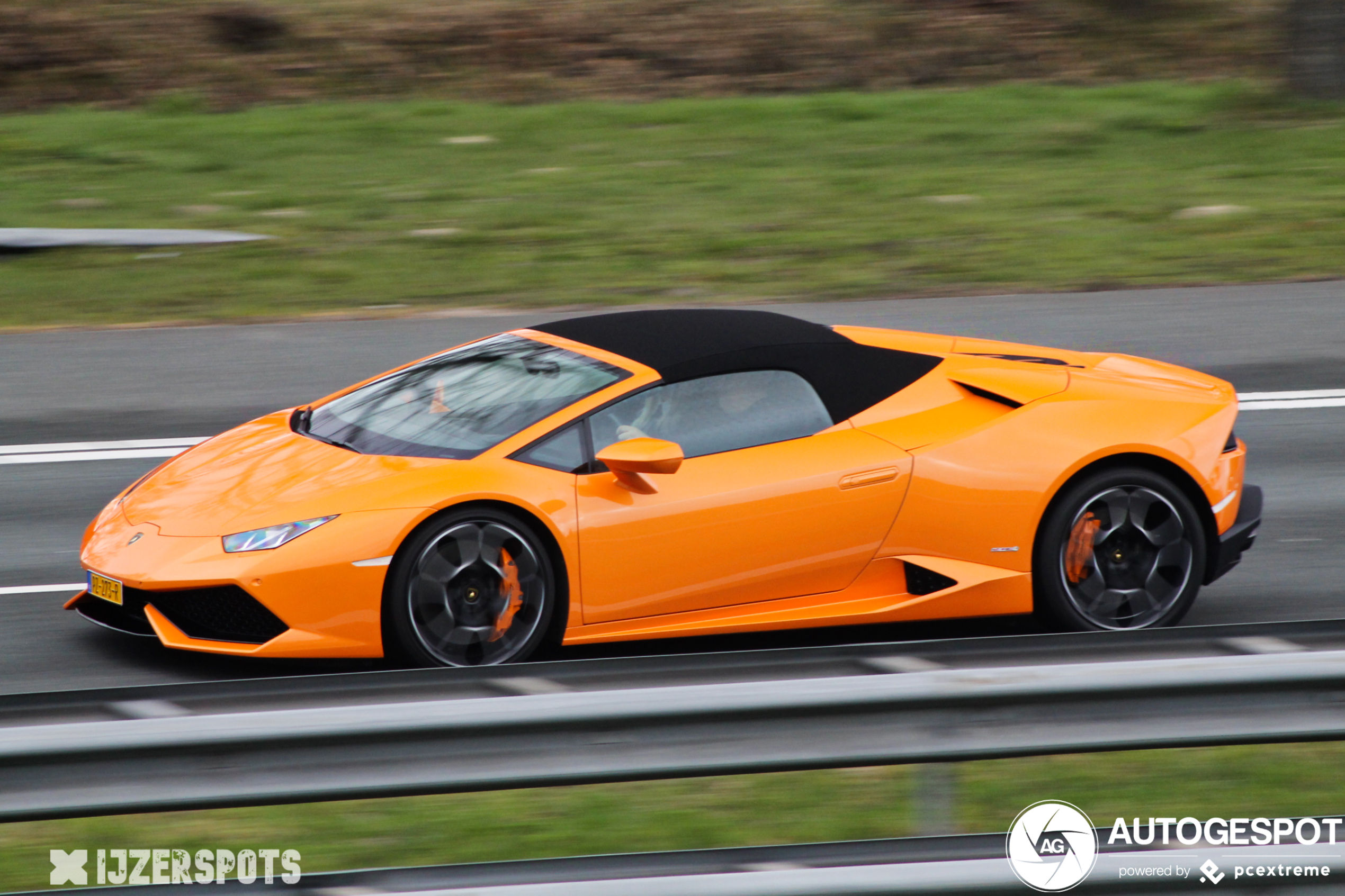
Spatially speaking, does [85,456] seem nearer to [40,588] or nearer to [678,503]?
[40,588]

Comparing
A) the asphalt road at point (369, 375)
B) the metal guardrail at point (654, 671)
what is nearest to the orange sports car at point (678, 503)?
the asphalt road at point (369, 375)

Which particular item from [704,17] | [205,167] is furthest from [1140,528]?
[704,17]

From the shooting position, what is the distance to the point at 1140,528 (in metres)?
6.83

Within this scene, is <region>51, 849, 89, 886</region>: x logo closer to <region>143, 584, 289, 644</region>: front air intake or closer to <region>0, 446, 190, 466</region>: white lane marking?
<region>143, 584, 289, 644</region>: front air intake

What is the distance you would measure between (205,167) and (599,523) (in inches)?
433

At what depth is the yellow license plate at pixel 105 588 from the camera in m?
6.26

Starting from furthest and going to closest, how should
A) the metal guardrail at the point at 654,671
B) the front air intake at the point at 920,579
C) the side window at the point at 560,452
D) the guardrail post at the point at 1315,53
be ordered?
1. the guardrail post at the point at 1315,53
2. the front air intake at the point at 920,579
3. the side window at the point at 560,452
4. the metal guardrail at the point at 654,671

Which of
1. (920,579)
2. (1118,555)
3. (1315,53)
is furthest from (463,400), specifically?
(1315,53)

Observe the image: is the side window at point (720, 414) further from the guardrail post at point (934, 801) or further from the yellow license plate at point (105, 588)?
the guardrail post at point (934, 801)

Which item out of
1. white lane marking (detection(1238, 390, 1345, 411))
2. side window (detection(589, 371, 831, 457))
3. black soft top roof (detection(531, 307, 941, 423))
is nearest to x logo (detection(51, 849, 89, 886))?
side window (detection(589, 371, 831, 457))

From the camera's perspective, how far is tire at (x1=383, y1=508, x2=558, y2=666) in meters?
6.09

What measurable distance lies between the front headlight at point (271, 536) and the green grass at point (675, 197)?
6.35 m

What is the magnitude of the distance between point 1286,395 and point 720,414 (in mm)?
5433

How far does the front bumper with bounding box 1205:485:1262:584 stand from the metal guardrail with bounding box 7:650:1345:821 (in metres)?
2.92
